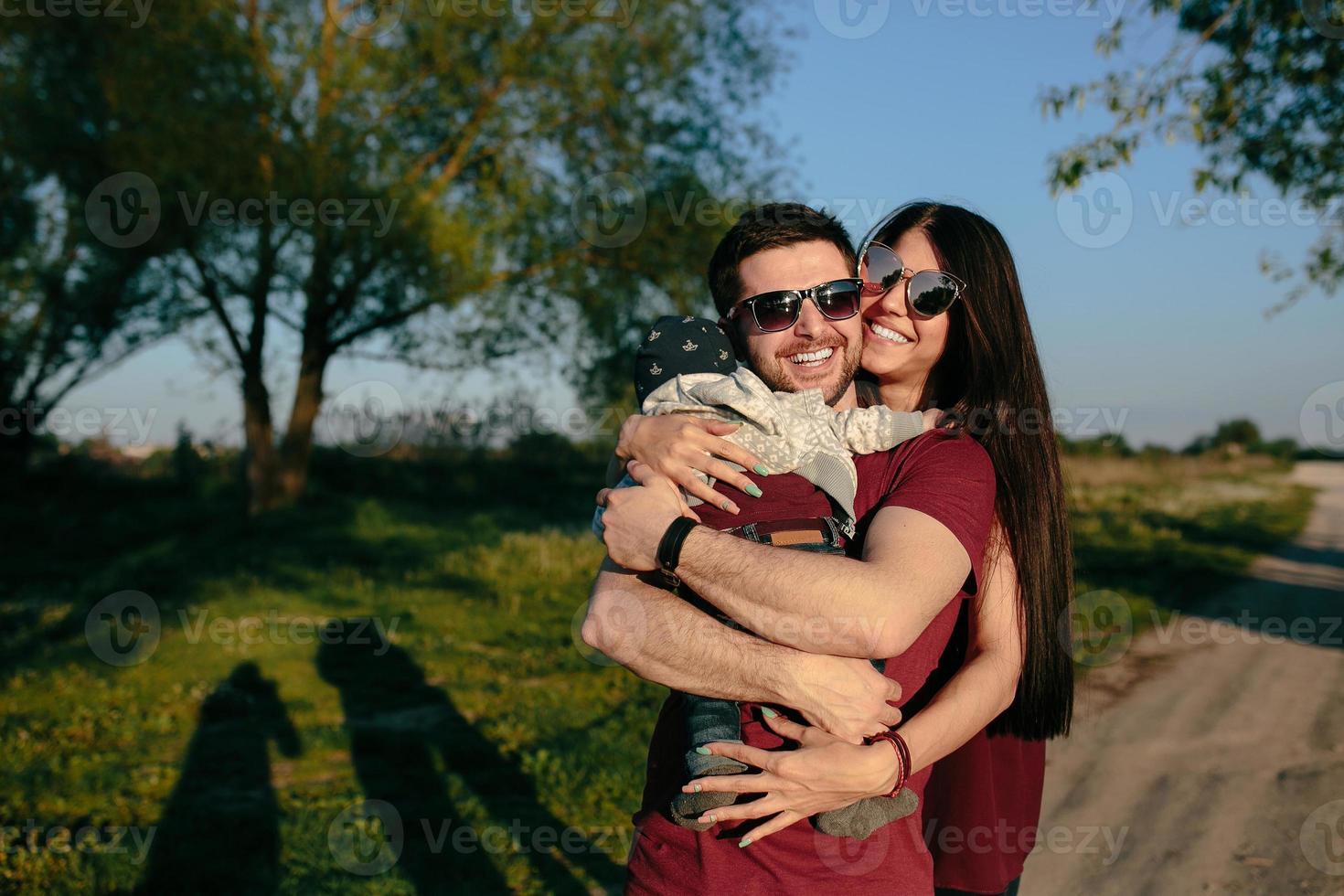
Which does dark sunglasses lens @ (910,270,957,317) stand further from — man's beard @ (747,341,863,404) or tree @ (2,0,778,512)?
tree @ (2,0,778,512)

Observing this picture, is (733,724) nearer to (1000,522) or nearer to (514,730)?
(1000,522)

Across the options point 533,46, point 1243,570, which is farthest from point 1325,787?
point 533,46

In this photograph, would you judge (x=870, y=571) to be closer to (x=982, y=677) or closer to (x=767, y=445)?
Answer: (x=767, y=445)

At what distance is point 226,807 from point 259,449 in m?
13.3

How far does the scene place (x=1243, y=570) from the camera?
45.5 ft

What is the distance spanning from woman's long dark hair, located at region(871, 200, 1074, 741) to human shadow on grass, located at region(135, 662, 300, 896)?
4.09 meters

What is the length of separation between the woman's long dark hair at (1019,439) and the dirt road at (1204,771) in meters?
A: 2.62

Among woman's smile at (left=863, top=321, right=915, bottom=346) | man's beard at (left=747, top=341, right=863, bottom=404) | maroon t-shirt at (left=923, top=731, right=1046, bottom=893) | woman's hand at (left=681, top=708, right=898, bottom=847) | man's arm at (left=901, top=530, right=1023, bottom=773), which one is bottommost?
maroon t-shirt at (left=923, top=731, right=1046, bottom=893)

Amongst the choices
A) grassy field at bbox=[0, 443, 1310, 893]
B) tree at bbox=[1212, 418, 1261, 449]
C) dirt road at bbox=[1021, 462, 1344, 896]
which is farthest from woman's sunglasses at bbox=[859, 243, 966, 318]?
tree at bbox=[1212, 418, 1261, 449]

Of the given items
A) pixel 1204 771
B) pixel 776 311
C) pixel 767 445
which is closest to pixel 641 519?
pixel 767 445

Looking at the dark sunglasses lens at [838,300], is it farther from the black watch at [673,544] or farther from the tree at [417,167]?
the tree at [417,167]

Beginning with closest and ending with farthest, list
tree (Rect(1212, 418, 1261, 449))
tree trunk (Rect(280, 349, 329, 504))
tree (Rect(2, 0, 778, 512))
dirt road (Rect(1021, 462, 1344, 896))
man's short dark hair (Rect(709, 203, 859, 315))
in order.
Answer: man's short dark hair (Rect(709, 203, 859, 315)), dirt road (Rect(1021, 462, 1344, 896)), tree (Rect(2, 0, 778, 512)), tree trunk (Rect(280, 349, 329, 504)), tree (Rect(1212, 418, 1261, 449))

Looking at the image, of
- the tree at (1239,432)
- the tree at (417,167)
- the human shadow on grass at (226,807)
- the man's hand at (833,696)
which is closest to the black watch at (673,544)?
the man's hand at (833,696)

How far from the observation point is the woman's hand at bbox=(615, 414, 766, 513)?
248 cm
